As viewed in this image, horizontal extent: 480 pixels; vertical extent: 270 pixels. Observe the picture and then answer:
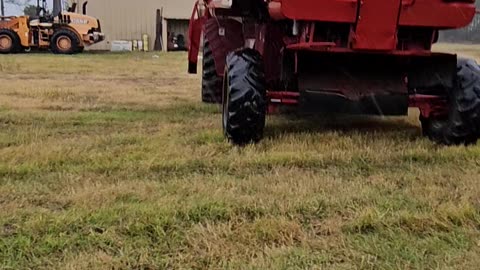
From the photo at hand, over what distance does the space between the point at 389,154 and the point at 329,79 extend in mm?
839

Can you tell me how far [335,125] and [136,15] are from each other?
24.4 meters

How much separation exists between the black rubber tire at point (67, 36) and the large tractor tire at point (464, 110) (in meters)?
20.1

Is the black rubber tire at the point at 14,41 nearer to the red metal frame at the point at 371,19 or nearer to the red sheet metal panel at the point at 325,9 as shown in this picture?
the red metal frame at the point at 371,19

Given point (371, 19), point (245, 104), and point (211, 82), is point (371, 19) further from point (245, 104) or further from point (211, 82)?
point (211, 82)

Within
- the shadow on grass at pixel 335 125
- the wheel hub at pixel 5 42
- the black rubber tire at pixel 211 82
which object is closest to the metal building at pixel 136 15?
the wheel hub at pixel 5 42

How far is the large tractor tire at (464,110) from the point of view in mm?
5246

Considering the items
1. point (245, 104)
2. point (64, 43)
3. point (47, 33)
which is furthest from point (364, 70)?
point (47, 33)

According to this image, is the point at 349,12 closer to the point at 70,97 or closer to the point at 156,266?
the point at 156,266

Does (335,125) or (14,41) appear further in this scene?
(14,41)

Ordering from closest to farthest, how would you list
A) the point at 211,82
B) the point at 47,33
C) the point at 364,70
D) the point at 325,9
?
1. the point at 325,9
2. the point at 364,70
3. the point at 211,82
4. the point at 47,33

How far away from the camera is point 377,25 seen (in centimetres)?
495

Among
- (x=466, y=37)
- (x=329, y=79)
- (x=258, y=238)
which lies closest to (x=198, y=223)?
(x=258, y=238)

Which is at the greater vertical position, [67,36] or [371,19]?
[371,19]

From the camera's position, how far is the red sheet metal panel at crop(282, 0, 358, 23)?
490cm
